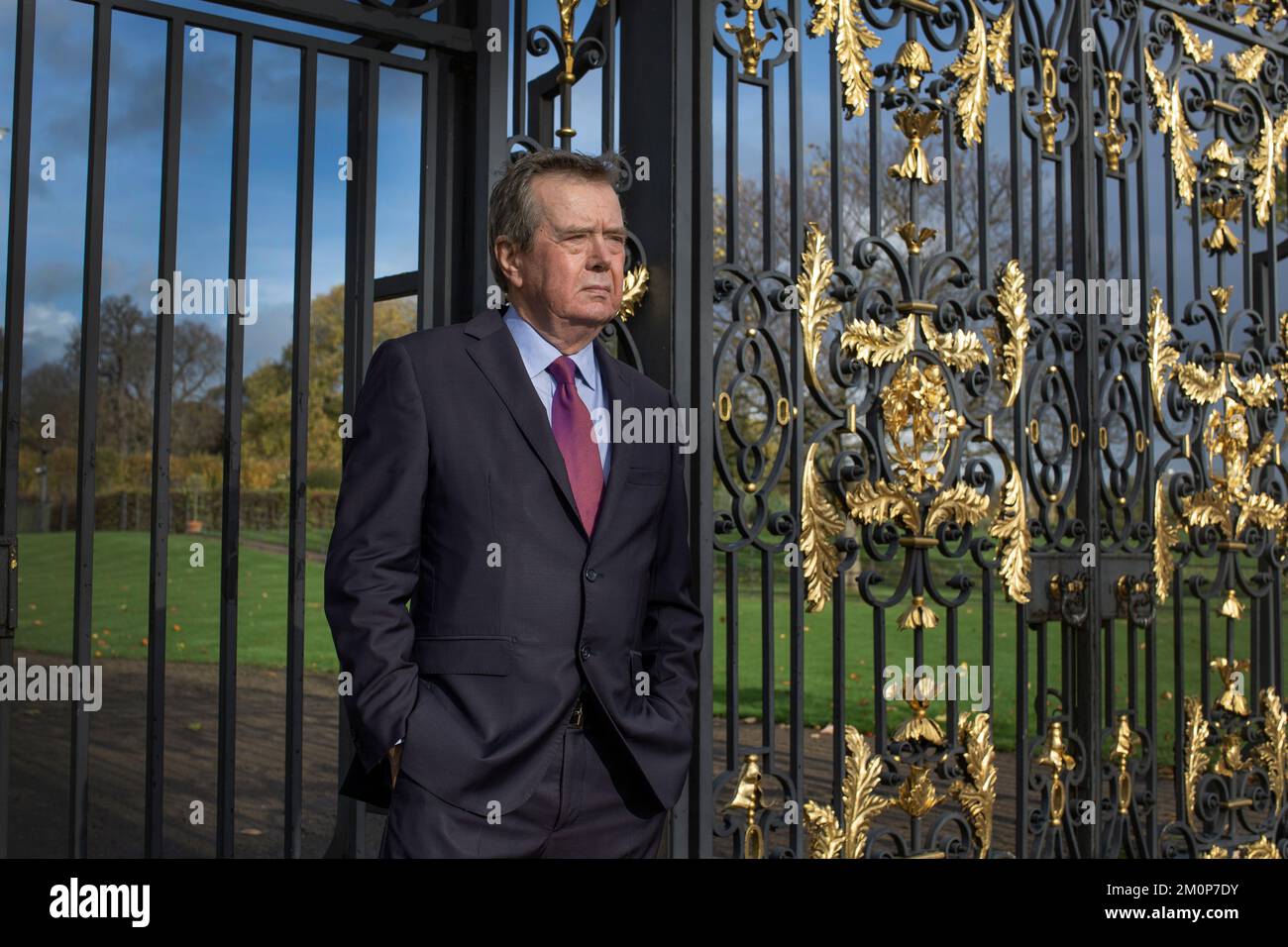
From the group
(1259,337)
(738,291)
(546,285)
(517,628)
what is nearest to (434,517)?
(517,628)

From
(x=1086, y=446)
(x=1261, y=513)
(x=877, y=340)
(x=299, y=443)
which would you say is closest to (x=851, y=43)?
(x=877, y=340)

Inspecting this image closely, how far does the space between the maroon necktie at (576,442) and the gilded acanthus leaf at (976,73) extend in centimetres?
227

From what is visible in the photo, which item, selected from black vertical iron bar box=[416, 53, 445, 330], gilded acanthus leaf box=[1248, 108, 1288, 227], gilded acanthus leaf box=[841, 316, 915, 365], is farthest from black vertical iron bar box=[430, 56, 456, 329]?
gilded acanthus leaf box=[1248, 108, 1288, 227]

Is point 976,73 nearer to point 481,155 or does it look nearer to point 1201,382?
point 1201,382

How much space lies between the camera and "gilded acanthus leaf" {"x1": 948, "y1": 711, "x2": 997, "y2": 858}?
13.4 ft

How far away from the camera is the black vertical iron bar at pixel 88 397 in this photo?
112 inches

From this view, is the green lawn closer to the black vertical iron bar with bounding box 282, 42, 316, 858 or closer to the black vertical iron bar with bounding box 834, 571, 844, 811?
the black vertical iron bar with bounding box 834, 571, 844, 811

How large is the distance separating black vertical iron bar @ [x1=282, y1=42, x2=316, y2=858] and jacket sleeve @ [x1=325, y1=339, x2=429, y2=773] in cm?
66

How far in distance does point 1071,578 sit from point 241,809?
509cm

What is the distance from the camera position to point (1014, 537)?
433 centimetres

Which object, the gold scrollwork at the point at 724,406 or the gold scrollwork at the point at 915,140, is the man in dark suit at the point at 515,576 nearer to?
Result: the gold scrollwork at the point at 724,406

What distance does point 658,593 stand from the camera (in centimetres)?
275
